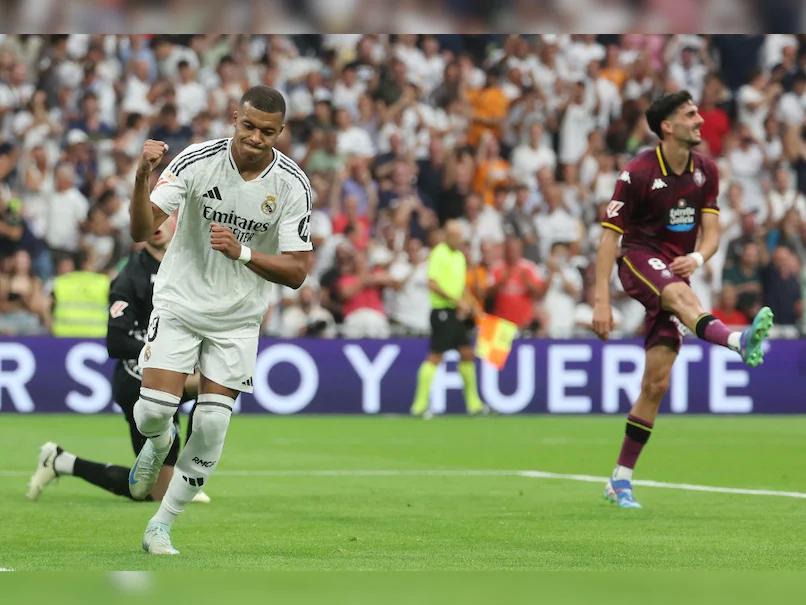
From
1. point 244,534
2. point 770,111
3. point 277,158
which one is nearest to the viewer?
point 277,158

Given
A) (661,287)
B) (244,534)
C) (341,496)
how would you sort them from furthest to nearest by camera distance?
(341,496)
(661,287)
(244,534)

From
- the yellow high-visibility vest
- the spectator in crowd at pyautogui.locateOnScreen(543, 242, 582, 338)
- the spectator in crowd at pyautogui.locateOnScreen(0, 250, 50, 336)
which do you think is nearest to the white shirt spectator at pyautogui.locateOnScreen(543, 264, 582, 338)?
the spectator in crowd at pyautogui.locateOnScreen(543, 242, 582, 338)

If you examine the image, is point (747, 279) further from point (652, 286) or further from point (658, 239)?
point (652, 286)

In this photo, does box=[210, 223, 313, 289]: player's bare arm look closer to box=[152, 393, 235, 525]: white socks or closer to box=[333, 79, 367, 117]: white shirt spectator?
box=[152, 393, 235, 525]: white socks

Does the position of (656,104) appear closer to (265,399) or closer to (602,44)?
(265,399)

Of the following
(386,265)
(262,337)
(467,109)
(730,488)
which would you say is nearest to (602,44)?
(467,109)

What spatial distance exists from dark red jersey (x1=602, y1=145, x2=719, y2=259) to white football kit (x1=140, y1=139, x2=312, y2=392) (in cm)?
321

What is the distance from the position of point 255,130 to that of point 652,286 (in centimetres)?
373

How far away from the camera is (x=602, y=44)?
27078 millimetres

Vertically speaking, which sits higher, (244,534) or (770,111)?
(770,111)

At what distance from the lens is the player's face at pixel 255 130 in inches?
335

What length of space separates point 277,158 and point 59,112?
54.4 feet

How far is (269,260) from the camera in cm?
860

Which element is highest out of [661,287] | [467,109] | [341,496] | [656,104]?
[467,109]
